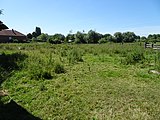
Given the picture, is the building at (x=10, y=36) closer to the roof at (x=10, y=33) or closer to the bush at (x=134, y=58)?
the roof at (x=10, y=33)

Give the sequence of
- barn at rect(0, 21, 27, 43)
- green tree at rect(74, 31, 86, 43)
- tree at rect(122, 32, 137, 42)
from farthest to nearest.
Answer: tree at rect(122, 32, 137, 42)
green tree at rect(74, 31, 86, 43)
barn at rect(0, 21, 27, 43)

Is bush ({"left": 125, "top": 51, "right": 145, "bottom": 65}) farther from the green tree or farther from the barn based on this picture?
the green tree

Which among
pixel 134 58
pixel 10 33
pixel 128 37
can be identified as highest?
pixel 10 33

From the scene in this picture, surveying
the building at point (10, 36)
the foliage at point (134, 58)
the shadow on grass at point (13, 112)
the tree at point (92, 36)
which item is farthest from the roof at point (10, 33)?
the shadow on grass at point (13, 112)

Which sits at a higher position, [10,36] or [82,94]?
[10,36]

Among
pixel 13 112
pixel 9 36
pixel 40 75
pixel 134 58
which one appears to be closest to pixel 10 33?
pixel 9 36

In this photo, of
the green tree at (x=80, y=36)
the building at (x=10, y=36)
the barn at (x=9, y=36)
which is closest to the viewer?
the barn at (x=9, y=36)

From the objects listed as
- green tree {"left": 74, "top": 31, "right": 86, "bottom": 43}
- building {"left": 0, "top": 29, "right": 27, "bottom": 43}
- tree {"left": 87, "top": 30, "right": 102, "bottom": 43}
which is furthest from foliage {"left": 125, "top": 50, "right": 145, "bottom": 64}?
tree {"left": 87, "top": 30, "right": 102, "bottom": 43}

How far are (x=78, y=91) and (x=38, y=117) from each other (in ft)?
6.28

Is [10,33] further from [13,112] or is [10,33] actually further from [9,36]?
[13,112]

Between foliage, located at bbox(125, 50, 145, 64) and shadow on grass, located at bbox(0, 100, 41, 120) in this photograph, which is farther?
foliage, located at bbox(125, 50, 145, 64)

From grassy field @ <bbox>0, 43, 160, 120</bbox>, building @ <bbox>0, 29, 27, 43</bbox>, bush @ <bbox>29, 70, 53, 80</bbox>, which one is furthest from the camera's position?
building @ <bbox>0, 29, 27, 43</bbox>

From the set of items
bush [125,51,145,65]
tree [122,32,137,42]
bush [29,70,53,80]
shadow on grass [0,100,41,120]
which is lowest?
shadow on grass [0,100,41,120]

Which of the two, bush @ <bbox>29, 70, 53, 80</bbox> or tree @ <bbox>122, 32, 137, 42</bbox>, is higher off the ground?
tree @ <bbox>122, 32, 137, 42</bbox>
